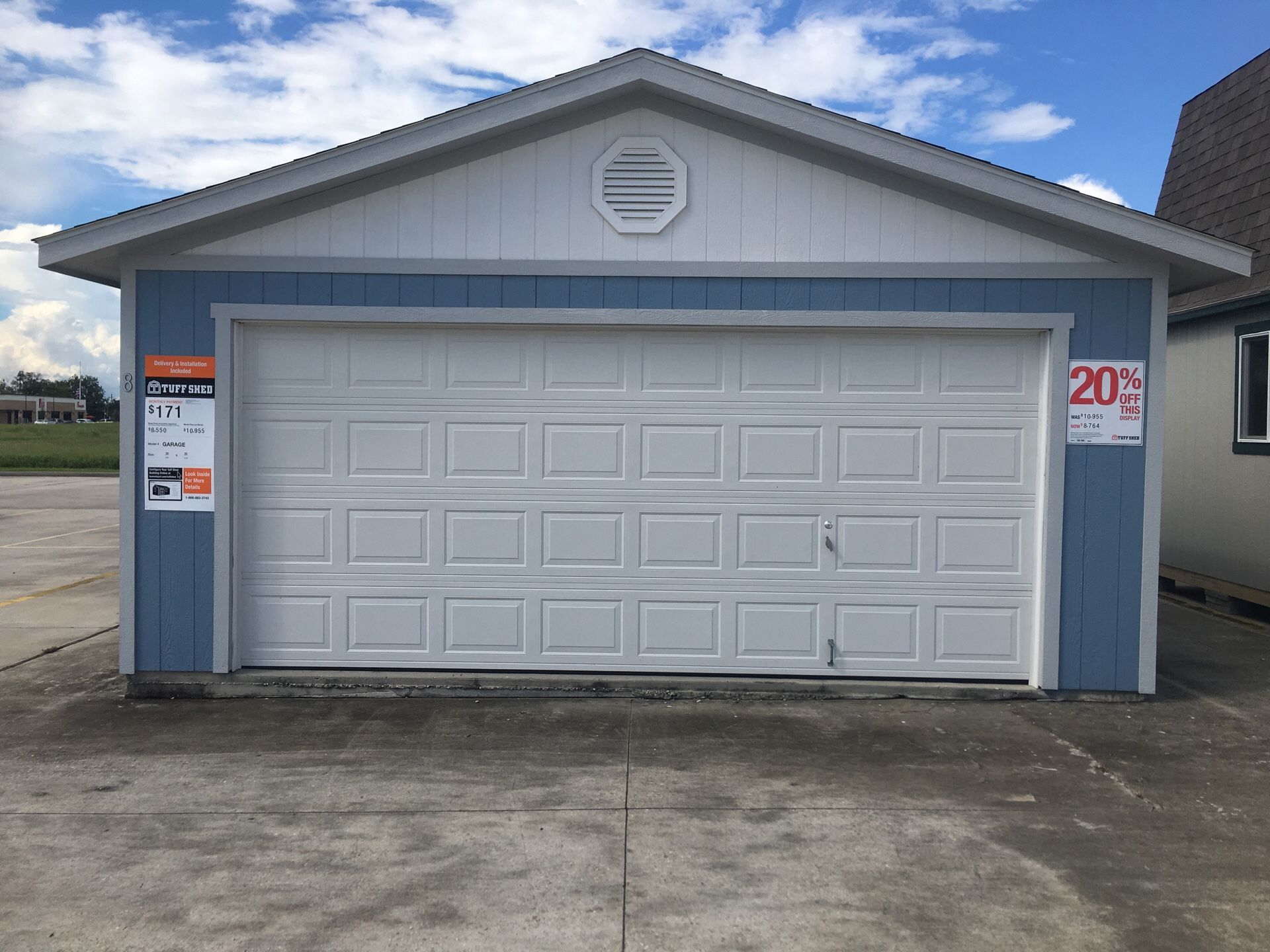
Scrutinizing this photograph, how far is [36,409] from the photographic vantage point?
361 feet

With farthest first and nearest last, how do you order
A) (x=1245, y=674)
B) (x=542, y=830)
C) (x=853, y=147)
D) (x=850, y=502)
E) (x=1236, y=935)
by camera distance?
1. (x=1245, y=674)
2. (x=850, y=502)
3. (x=853, y=147)
4. (x=542, y=830)
5. (x=1236, y=935)

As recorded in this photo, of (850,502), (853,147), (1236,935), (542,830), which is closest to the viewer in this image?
(1236,935)

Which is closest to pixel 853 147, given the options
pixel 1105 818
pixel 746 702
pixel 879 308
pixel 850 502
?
pixel 879 308

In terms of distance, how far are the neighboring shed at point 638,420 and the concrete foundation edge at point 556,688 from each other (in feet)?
0.34

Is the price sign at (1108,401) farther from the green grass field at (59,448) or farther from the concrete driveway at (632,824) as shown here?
the green grass field at (59,448)

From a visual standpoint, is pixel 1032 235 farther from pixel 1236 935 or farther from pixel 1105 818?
pixel 1236 935

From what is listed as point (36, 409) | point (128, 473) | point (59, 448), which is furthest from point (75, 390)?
point (128, 473)

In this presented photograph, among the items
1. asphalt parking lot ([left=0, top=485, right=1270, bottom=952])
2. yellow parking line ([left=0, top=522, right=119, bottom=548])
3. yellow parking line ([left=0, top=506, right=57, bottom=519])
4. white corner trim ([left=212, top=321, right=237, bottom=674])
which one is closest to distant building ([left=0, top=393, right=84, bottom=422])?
yellow parking line ([left=0, top=506, right=57, bottom=519])

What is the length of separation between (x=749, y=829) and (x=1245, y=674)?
5161 mm

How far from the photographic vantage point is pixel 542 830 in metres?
4.85

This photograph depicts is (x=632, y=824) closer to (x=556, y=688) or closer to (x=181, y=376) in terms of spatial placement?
(x=556, y=688)

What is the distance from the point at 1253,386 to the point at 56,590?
13111 mm

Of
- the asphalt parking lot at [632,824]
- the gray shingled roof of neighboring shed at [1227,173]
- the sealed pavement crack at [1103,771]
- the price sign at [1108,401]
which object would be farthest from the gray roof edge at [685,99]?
the gray shingled roof of neighboring shed at [1227,173]

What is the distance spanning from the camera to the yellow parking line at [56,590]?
1105 cm
